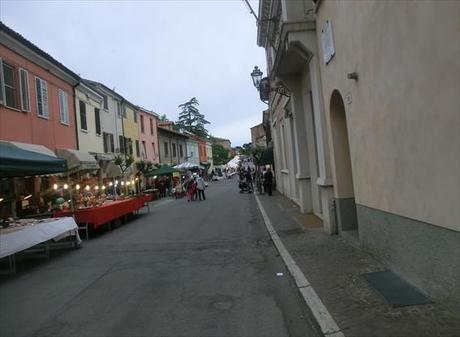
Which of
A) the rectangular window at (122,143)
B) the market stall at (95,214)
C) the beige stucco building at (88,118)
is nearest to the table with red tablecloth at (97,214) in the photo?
the market stall at (95,214)

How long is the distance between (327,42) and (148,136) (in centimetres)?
3766

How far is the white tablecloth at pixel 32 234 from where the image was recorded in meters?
9.59

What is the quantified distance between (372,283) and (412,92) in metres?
2.56

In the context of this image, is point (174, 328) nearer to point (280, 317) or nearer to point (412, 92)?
point (280, 317)

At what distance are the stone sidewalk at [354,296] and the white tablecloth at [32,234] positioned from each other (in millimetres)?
5274

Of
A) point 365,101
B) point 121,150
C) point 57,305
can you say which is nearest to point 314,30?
point 365,101

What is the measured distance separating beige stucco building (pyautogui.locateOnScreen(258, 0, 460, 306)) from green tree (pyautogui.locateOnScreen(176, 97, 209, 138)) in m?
86.9

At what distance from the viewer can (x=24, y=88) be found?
1862 centimetres

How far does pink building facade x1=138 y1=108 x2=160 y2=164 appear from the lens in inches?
1724

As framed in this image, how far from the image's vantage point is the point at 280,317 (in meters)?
5.90

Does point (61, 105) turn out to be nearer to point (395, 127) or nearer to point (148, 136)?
point (395, 127)

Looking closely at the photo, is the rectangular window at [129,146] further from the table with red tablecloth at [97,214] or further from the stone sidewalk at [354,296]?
the stone sidewalk at [354,296]

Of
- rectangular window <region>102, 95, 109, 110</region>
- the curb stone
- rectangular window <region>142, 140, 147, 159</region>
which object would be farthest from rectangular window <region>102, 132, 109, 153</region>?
A: the curb stone

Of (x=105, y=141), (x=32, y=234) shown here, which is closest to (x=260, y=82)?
(x=105, y=141)
